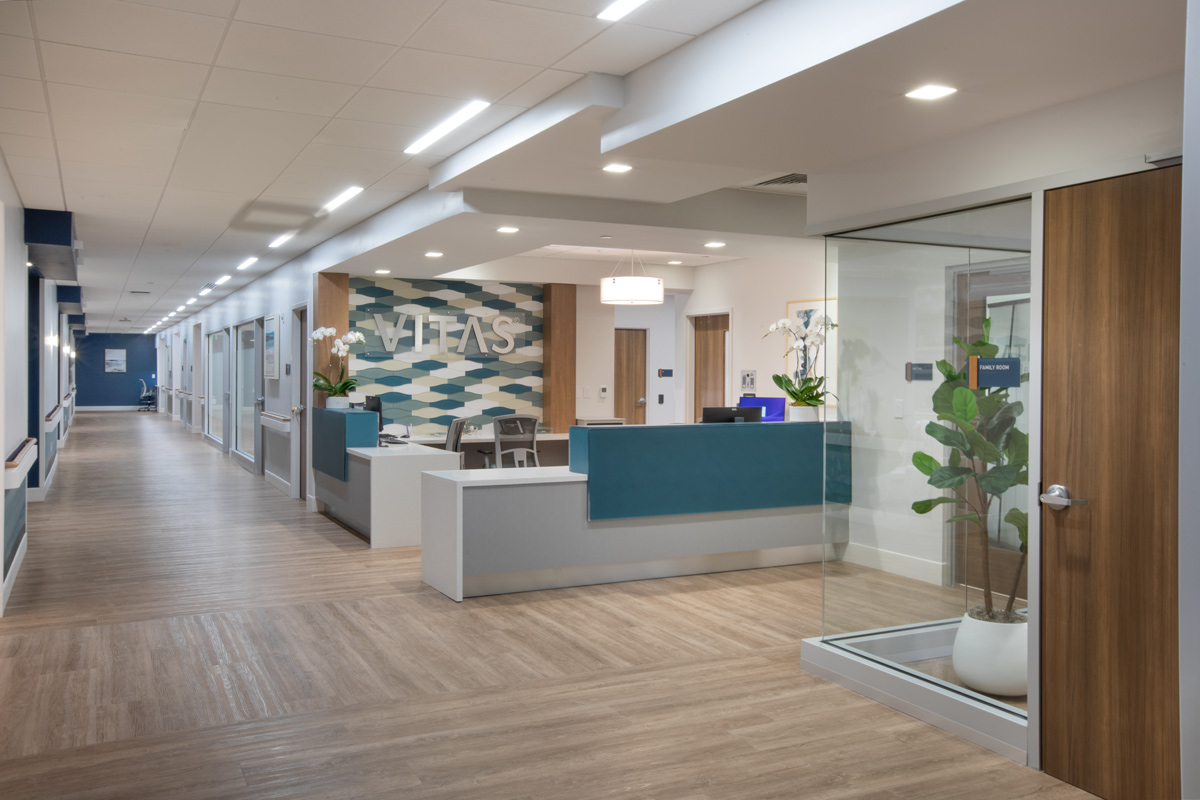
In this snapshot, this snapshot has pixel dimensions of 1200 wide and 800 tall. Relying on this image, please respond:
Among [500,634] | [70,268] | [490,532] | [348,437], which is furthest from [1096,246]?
[70,268]

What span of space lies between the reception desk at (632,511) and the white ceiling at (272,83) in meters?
2.07

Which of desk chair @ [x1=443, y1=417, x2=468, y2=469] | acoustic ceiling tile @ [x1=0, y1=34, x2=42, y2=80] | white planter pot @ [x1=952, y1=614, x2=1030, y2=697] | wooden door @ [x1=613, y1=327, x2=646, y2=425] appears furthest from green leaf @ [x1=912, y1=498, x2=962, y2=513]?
wooden door @ [x1=613, y1=327, x2=646, y2=425]

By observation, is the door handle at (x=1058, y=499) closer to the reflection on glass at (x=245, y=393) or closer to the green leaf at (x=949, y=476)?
the green leaf at (x=949, y=476)

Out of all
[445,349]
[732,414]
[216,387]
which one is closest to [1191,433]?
[732,414]

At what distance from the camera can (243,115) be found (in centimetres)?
471

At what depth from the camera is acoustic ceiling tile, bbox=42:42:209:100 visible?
3838 millimetres

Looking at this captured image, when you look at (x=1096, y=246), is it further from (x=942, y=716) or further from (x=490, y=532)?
(x=490, y=532)

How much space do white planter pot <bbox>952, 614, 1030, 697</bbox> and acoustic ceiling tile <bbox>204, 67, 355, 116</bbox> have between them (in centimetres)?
354

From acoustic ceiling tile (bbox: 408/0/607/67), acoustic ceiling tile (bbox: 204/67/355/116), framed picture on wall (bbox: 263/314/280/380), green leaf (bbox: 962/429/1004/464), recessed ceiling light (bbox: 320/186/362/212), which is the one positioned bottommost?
green leaf (bbox: 962/429/1004/464)

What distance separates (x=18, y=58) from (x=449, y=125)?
1.93 meters

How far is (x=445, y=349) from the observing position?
11.1 meters

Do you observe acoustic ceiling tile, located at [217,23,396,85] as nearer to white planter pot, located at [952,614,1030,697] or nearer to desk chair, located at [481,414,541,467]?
white planter pot, located at [952,614,1030,697]

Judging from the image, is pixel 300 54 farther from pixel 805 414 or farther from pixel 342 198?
pixel 805 414

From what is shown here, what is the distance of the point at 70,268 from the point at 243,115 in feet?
17.5
